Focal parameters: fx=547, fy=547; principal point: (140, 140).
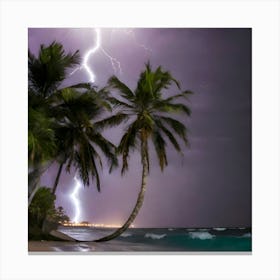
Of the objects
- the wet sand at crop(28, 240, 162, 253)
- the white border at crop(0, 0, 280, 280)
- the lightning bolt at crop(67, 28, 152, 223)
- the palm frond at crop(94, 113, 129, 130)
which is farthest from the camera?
the palm frond at crop(94, 113, 129, 130)

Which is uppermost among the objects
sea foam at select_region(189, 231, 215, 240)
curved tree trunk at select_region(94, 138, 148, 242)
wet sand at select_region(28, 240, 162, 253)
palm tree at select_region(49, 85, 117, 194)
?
palm tree at select_region(49, 85, 117, 194)

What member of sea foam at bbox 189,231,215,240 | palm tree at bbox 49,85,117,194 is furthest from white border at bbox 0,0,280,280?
palm tree at bbox 49,85,117,194

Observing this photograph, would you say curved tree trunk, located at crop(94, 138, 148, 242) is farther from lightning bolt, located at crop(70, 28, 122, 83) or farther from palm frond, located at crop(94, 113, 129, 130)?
lightning bolt, located at crop(70, 28, 122, 83)

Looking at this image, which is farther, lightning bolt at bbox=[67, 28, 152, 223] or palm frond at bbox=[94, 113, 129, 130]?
palm frond at bbox=[94, 113, 129, 130]

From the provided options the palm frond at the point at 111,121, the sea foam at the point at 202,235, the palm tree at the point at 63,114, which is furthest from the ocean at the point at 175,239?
the palm frond at the point at 111,121

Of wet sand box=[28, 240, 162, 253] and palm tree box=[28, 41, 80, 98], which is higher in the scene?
palm tree box=[28, 41, 80, 98]
